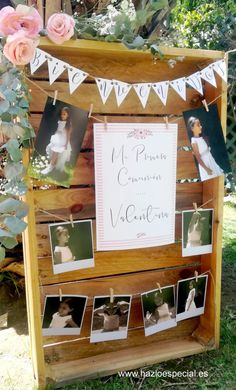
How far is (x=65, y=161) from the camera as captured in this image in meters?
1.51

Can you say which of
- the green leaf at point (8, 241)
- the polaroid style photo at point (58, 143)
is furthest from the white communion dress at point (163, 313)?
the green leaf at point (8, 241)

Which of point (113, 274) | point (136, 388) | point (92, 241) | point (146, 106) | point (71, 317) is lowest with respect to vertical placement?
point (136, 388)

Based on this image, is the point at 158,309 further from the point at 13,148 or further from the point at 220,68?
the point at 220,68

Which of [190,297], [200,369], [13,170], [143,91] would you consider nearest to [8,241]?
[13,170]

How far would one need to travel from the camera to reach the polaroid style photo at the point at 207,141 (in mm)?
1721

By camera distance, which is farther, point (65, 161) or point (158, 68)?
point (158, 68)

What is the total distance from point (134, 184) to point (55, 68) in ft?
1.94

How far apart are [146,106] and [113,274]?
32.0 inches

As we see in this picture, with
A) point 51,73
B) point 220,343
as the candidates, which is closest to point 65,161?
point 51,73

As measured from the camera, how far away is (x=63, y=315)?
5.49ft

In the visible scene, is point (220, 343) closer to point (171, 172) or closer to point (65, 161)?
point (171, 172)

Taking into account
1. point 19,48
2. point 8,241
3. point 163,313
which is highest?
point 19,48

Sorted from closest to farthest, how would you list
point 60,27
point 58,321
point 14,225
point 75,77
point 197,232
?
point 14,225, point 60,27, point 75,77, point 58,321, point 197,232

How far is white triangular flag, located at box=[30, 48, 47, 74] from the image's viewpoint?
4.46ft
